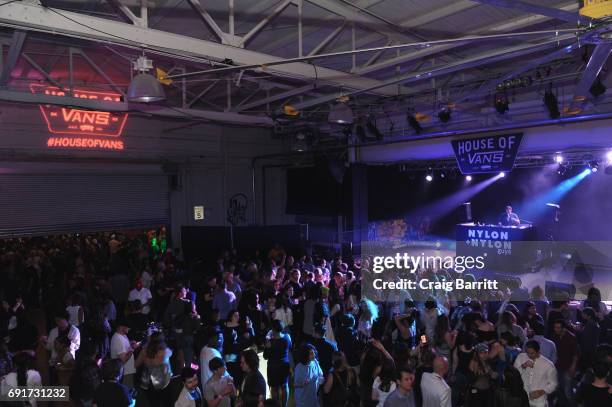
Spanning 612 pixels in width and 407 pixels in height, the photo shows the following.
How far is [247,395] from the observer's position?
381 cm

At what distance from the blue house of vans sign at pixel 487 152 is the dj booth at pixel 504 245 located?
9.28 ft

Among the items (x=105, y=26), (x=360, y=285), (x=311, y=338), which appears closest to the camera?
(x=105, y=26)

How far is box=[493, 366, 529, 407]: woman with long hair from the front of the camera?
3709 mm

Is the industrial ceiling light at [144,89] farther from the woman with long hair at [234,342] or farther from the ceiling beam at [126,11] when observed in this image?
the woman with long hair at [234,342]

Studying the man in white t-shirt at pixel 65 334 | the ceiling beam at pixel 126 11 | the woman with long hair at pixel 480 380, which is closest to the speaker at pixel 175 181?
the man in white t-shirt at pixel 65 334

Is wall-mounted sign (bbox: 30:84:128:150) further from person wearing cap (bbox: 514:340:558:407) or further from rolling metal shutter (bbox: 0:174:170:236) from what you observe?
person wearing cap (bbox: 514:340:558:407)

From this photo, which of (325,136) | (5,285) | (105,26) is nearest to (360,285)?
(105,26)

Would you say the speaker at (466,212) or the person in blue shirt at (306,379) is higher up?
the speaker at (466,212)

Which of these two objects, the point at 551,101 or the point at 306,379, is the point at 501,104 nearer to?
the point at 551,101

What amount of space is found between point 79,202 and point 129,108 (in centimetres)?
380

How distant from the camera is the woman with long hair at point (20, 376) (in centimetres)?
390

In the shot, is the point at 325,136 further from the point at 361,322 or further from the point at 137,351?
the point at 137,351

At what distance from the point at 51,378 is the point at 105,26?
3370mm

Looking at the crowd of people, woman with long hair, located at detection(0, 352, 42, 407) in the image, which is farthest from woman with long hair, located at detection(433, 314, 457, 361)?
woman with long hair, located at detection(0, 352, 42, 407)
